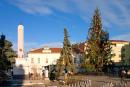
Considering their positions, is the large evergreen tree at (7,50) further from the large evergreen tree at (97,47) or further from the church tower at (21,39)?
the large evergreen tree at (97,47)

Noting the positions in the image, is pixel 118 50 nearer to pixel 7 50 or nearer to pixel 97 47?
pixel 97 47

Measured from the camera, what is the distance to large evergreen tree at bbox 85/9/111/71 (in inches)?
2847

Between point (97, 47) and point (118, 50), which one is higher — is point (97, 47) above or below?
below

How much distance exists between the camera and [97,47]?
240 ft

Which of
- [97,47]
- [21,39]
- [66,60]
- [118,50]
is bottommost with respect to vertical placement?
[66,60]

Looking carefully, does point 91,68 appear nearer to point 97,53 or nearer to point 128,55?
point 97,53

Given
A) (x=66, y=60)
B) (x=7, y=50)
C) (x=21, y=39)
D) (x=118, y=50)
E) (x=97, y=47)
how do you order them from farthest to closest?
(x=118, y=50)
(x=97, y=47)
(x=21, y=39)
(x=7, y=50)
(x=66, y=60)

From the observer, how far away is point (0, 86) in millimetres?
45938

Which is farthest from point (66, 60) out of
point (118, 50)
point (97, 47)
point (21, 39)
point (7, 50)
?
→ point (118, 50)

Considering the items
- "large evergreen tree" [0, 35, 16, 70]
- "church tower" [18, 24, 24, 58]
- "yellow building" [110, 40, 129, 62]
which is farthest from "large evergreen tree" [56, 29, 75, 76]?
"yellow building" [110, 40, 129, 62]

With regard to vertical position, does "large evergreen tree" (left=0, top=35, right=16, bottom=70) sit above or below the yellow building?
below

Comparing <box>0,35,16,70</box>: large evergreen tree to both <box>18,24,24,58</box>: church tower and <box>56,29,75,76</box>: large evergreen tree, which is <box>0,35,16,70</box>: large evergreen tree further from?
<box>56,29,75,76</box>: large evergreen tree

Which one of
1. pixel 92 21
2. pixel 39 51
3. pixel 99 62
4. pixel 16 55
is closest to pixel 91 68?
pixel 99 62

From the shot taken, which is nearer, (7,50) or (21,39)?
(7,50)
